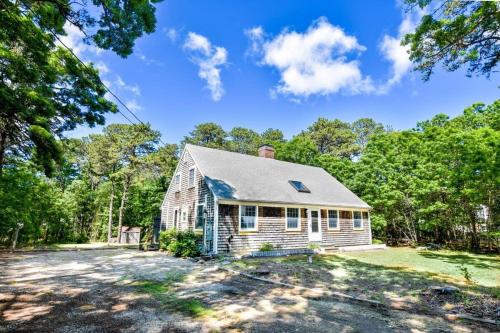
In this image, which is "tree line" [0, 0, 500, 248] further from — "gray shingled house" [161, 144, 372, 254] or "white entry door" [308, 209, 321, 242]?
"white entry door" [308, 209, 321, 242]

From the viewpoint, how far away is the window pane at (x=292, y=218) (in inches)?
583

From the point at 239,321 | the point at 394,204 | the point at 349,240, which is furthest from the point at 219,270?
the point at 394,204

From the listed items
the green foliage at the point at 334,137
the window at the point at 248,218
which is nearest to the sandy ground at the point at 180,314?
the window at the point at 248,218

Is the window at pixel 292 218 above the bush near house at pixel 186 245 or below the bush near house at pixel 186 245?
above

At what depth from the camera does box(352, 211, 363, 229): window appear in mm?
17781

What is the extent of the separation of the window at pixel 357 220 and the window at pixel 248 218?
313 inches

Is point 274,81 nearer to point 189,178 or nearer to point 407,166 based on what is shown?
point 189,178

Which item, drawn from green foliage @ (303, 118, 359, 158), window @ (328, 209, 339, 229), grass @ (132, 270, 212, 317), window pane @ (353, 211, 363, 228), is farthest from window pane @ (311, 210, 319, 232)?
green foliage @ (303, 118, 359, 158)

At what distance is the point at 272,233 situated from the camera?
46.0 ft

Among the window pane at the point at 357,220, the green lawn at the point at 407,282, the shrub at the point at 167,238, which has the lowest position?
the green lawn at the point at 407,282

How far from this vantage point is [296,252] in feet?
45.1

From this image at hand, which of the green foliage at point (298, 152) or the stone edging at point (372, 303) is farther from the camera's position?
the green foliage at point (298, 152)

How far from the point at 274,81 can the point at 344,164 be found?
12.6 meters

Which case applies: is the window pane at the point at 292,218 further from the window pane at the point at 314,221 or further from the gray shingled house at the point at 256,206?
the window pane at the point at 314,221
